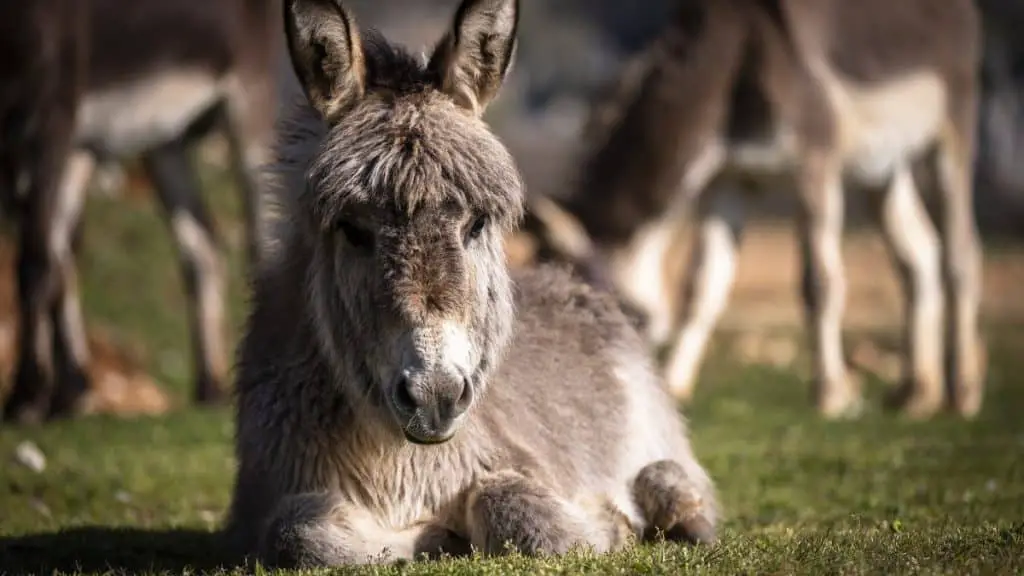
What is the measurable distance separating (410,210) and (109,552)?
224 cm

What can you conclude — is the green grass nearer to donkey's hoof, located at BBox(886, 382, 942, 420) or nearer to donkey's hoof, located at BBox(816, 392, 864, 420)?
donkey's hoof, located at BBox(816, 392, 864, 420)

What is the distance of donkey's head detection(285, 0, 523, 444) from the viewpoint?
4988 millimetres

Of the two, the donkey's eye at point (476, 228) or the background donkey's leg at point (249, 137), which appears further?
the background donkey's leg at point (249, 137)

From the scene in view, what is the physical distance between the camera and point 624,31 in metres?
49.4

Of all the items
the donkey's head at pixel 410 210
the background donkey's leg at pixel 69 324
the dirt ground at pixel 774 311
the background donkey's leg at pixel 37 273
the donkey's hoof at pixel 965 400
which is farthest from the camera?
the dirt ground at pixel 774 311

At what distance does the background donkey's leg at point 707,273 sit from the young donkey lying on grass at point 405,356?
26.0 ft

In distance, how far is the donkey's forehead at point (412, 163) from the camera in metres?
5.23

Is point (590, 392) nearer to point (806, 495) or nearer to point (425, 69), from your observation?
point (425, 69)

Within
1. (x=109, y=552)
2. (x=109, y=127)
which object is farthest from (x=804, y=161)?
(x=109, y=552)

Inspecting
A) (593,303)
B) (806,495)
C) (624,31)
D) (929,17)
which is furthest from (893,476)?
(624,31)

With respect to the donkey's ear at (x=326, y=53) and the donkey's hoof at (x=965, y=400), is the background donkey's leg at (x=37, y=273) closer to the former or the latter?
the donkey's ear at (x=326, y=53)

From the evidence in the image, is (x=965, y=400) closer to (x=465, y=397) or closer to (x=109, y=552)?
(x=109, y=552)

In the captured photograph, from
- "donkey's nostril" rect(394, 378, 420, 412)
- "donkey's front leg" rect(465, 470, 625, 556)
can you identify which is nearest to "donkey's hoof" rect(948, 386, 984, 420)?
"donkey's front leg" rect(465, 470, 625, 556)

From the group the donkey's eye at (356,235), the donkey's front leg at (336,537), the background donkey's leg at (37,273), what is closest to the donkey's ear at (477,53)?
the donkey's eye at (356,235)
